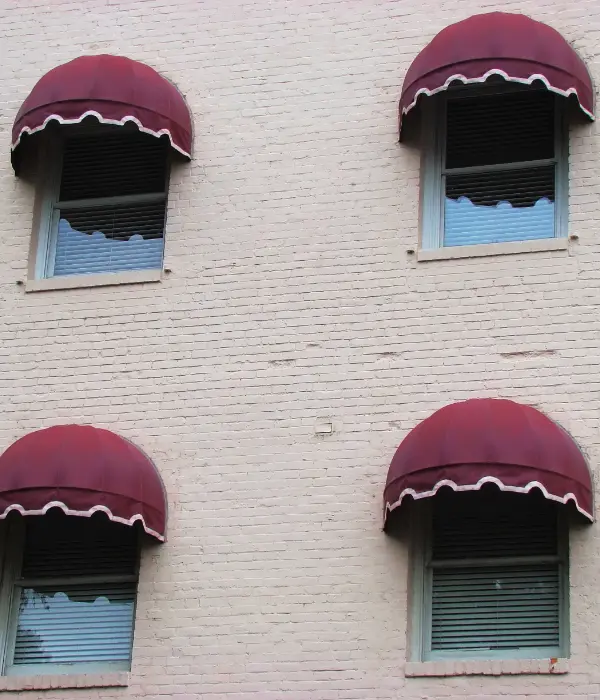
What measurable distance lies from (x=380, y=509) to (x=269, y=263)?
8.47 feet

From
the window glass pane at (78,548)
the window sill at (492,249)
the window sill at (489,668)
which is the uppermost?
the window sill at (492,249)

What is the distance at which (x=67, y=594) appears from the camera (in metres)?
14.4

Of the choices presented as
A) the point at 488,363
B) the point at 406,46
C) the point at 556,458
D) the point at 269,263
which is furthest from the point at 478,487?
the point at 406,46

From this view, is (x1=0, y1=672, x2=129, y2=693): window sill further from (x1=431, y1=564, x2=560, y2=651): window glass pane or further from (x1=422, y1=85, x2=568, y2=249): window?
(x1=422, y1=85, x2=568, y2=249): window

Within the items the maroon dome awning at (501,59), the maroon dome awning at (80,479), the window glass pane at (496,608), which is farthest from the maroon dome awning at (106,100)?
the window glass pane at (496,608)

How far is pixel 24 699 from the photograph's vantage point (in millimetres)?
13688

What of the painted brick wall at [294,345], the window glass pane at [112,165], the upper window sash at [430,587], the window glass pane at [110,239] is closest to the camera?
the upper window sash at [430,587]

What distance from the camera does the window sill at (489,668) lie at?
12.8 m

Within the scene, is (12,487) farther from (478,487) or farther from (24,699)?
(478,487)

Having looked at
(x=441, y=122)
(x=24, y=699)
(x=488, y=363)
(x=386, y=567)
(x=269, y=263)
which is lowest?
(x=24, y=699)

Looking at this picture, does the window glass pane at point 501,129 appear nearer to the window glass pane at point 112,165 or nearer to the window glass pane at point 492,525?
the window glass pane at point 112,165

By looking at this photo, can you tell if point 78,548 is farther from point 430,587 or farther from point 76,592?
point 430,587

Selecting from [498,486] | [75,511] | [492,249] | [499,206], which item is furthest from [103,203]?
[498,486]

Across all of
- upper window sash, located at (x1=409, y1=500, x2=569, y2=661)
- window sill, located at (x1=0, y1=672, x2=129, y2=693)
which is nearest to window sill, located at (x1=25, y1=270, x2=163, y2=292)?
upper window sash, located at (x1=409, y1=500, x2=569, y2=661)
